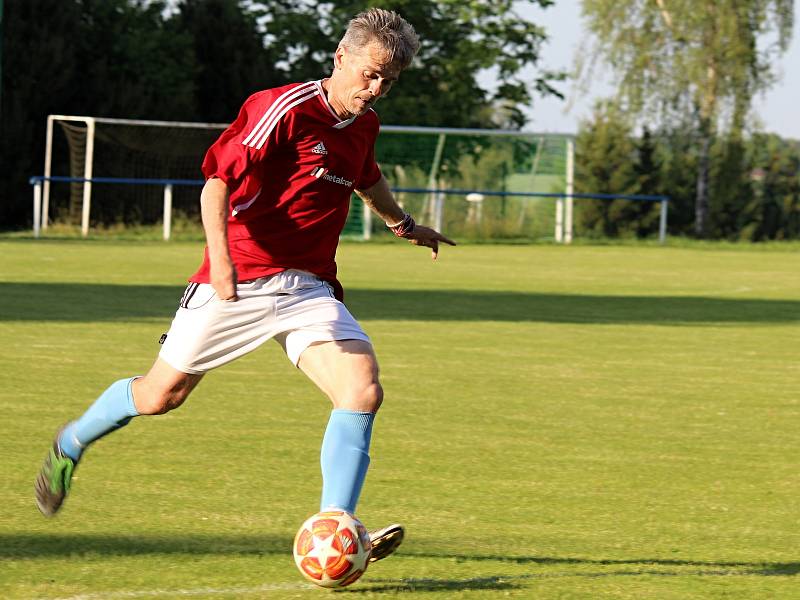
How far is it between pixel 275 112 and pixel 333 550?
1.51m

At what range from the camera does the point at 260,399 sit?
33.6 ft

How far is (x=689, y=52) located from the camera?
52.0 meters

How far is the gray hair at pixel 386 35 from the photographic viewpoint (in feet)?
17.5

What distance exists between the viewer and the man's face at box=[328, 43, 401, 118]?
17.6 ft

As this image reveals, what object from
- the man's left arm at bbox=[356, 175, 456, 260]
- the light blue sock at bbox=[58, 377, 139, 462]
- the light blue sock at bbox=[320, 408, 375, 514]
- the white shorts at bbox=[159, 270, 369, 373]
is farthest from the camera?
the man's left arm at bbox=[356, 175, 456, 260]

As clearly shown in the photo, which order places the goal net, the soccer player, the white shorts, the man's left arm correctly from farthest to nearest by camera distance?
the goal net
the man's left arm
the white shorts
the soccer player

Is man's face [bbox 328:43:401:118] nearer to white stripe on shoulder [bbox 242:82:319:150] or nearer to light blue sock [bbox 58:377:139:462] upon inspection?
white stripe on shoulder [bbox 242:82:319:150]

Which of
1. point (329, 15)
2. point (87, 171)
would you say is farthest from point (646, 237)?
point (87, 171)

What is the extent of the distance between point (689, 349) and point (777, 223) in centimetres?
3094

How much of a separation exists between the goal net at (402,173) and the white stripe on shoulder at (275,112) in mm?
29490

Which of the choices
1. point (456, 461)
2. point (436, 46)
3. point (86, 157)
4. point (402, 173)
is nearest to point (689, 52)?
point (436, 46)

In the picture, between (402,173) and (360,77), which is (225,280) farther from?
(402,173)

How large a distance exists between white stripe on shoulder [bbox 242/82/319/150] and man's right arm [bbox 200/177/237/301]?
18 cm

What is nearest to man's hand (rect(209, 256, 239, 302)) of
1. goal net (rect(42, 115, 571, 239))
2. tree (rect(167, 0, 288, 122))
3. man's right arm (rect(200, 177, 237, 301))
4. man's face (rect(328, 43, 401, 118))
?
man's right arm (rect(200, 177, 237, 301))
